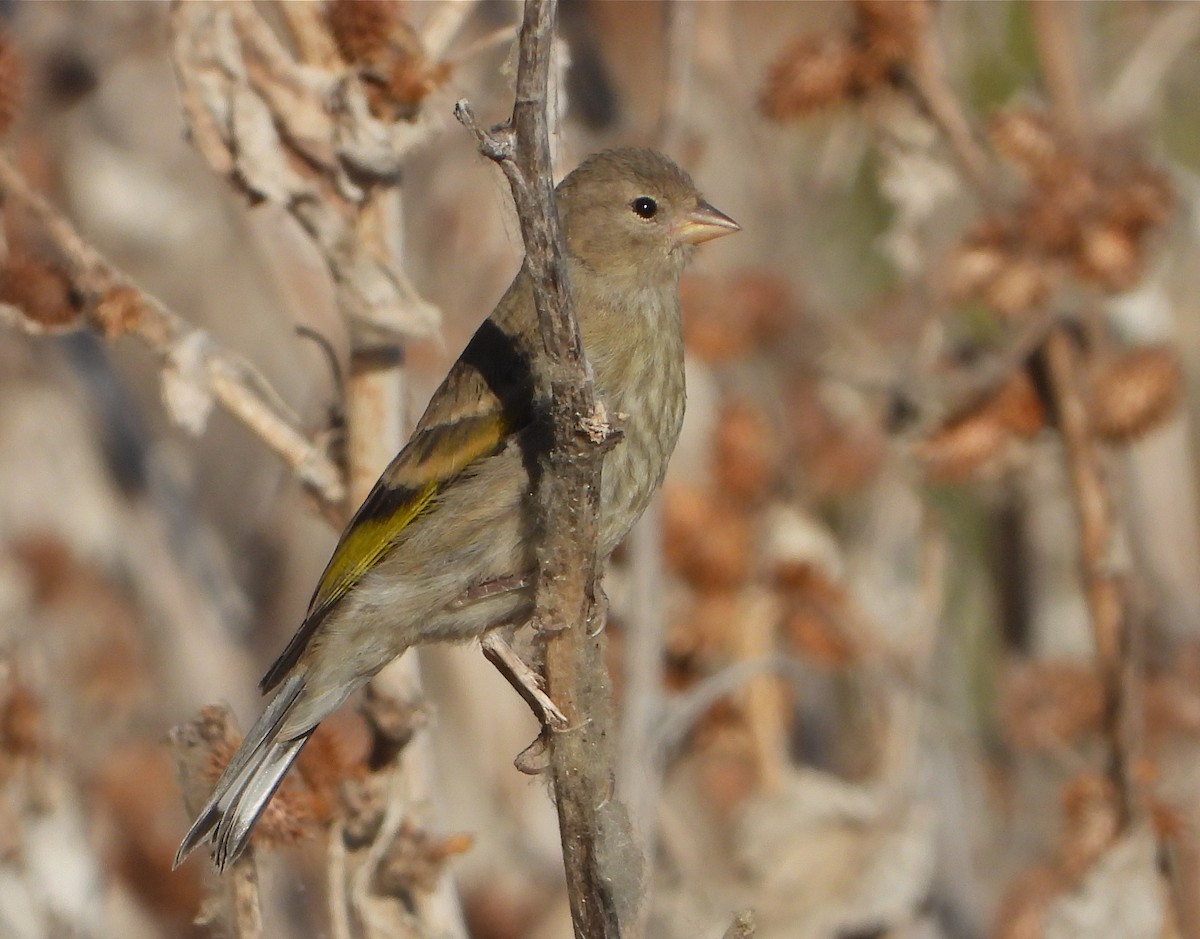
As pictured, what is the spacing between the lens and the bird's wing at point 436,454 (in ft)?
10.5

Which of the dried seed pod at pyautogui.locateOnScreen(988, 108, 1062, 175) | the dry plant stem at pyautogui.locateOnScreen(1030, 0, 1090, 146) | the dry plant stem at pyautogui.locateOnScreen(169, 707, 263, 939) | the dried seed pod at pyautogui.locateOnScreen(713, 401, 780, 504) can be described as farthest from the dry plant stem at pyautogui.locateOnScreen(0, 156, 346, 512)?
the dry plant stem at pyautogui.locateOnScreen(1030, 0, 1090, 146)

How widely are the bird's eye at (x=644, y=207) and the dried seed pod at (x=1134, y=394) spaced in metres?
1.22

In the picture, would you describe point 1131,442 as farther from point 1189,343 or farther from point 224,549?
point 224,549

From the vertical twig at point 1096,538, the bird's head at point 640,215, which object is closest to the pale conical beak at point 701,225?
the bird's head at point 640,215

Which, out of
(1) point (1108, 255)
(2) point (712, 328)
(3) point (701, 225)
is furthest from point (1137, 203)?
(2) point (712, 328)

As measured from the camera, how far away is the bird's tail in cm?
294

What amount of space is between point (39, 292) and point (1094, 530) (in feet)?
8.28

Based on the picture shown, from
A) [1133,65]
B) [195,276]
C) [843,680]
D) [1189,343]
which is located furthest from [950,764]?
[195,276]

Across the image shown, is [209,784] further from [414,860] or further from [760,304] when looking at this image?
[760,304]

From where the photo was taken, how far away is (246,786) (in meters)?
3.06

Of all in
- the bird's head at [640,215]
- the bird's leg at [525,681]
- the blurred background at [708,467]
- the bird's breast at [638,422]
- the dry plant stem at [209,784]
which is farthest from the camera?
the bird's head at [640,215]

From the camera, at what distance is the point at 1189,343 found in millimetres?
5746

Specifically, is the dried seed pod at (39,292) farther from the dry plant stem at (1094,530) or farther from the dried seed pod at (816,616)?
the dried seed pod at (816,616)

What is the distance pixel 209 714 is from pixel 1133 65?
3568 millimetres
